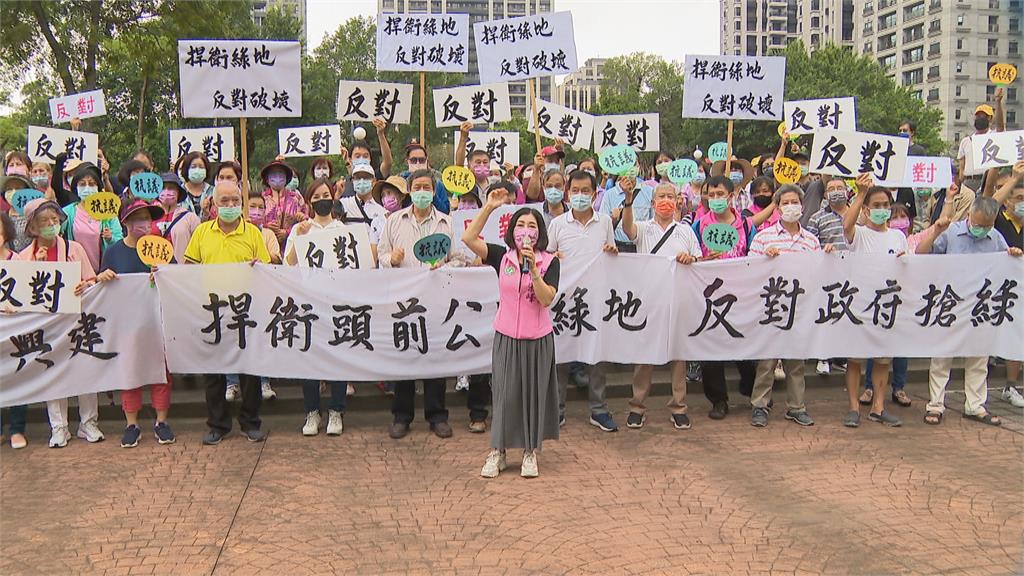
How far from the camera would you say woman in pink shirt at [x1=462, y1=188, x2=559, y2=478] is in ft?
18.3

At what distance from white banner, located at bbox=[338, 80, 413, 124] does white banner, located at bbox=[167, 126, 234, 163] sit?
1.68m

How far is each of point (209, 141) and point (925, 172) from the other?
8986 mm

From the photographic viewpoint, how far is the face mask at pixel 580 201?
6426 millimetres

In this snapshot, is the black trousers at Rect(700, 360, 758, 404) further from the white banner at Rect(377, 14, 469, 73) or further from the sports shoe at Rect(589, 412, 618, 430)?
the white banner at Rect(377, 14, 469, 73)

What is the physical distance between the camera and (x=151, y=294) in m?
6.61

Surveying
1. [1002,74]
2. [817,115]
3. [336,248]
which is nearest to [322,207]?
[336,248]

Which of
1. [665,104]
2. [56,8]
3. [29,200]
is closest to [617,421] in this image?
[29,200]

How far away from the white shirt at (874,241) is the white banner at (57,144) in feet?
26.2

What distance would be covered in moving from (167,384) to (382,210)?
239 centimetres

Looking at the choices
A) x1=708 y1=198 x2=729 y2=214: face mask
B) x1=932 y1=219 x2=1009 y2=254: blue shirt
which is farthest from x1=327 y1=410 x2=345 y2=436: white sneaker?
x1=932 y1=219 x2=1009 y2=254: blue shirt

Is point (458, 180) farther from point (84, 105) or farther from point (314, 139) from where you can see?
point (84, 105)

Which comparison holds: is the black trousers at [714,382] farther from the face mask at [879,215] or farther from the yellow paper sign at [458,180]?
the yellow paper sign at [458,180]

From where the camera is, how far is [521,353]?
18.4ft

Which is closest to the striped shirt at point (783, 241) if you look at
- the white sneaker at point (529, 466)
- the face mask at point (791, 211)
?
the face mask at point (791, 211)
